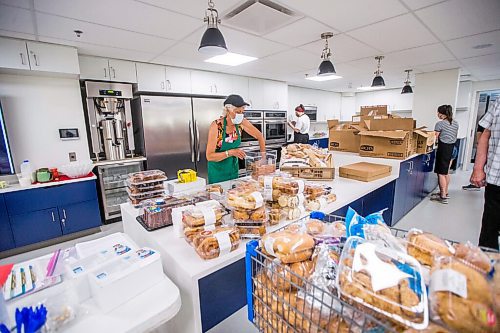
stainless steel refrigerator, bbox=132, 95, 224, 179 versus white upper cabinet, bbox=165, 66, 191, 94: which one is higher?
white upper cabinet, bbox=165, 66, 191, 94

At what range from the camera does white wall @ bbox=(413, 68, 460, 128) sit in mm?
4848

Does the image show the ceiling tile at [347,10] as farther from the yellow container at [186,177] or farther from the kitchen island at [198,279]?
the kitchen island at [198,279]

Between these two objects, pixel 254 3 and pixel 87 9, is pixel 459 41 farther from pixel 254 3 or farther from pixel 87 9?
pixel 87 9

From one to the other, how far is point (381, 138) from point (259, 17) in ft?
6.32

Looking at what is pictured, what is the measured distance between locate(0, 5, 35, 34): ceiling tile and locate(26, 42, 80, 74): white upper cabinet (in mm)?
322

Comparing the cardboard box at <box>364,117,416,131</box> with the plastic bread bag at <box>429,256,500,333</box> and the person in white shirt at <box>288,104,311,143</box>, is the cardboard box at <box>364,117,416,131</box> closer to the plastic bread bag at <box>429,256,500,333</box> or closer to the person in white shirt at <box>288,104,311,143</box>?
the plastic bread bag at <box>429,256,500,333</box>

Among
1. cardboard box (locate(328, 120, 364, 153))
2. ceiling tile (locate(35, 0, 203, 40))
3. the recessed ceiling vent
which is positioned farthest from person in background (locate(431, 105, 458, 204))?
ceiling tile (locate(35, 0, 203, 40))

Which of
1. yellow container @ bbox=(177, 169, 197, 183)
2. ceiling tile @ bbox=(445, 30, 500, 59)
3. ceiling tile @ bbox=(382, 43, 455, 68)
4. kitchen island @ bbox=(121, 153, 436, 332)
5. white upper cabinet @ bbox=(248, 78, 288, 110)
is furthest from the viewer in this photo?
white upper cabinet @ bbox=(248, 78, 288, 110)

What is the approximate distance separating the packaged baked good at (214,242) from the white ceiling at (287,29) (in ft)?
6.44

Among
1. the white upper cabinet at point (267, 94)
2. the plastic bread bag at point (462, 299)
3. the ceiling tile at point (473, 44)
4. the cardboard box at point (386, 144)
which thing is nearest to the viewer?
the plastic bread bag at point (462, 299)

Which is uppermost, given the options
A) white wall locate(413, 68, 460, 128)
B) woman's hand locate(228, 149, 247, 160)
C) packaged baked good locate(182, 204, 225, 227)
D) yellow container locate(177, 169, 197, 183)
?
white wall locate(413, 68, 460, 128)

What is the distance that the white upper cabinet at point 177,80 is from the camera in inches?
156

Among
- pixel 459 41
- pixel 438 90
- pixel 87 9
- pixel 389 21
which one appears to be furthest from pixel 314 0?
pixel 438 90

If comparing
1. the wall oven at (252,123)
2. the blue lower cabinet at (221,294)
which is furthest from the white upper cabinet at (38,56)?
Result: the blue lower cabinet at (221,294)
